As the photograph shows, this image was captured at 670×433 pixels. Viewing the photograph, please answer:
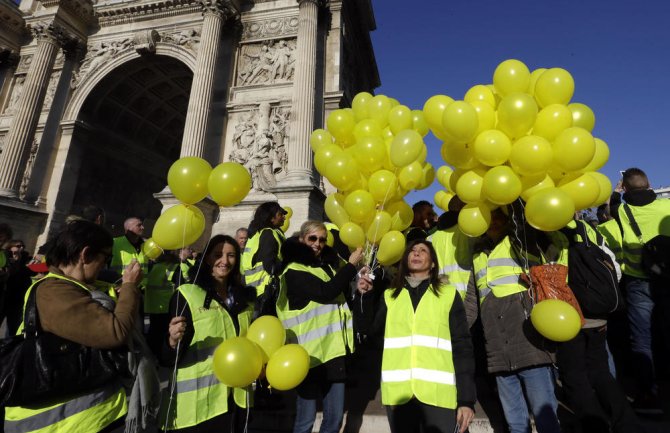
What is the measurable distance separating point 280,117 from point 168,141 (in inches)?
390

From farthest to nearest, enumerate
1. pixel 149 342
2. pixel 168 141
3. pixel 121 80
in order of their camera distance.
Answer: pixel 168 141, pixel 121 80, pixel 149 342

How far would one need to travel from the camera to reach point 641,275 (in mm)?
3615

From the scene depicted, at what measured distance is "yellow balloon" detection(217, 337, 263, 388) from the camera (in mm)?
2010

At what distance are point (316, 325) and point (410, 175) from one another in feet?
5.15

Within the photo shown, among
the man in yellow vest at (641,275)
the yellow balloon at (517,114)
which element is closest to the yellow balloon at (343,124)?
the yellow balloon at (517,114)

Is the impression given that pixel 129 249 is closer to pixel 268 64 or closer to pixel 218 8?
pixel 268 64

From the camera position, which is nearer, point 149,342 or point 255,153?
point 149,342

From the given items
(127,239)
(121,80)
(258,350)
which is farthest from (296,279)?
(121,80)

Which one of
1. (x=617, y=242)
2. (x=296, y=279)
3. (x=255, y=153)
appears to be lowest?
(x=296, y=279)

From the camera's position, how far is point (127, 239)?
4547 mm

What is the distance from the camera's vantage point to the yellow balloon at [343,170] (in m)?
3.37

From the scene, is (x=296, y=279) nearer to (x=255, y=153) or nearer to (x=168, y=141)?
(x=255, y=153)

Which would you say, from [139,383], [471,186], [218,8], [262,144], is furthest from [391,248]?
[218,8]

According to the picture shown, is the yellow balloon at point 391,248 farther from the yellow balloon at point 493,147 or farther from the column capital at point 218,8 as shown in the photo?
the column capital at point 218,8
